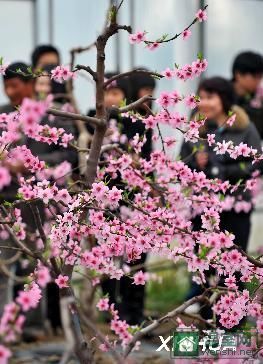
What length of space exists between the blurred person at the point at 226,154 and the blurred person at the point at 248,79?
66cm

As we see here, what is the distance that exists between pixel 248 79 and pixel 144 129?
873 millimetres

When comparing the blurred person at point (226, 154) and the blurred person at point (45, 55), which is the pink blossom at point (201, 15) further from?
the blurred person at point (45, 55)

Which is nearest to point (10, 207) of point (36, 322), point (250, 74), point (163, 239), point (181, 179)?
point (163, 239)

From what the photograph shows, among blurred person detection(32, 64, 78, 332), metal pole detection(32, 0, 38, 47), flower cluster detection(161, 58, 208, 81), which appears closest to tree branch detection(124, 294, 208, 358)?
flower cluster detection(161, 58, 208, 81)

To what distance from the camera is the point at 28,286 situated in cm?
260

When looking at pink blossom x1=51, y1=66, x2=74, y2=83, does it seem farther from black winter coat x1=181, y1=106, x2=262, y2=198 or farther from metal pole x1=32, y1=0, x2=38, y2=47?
metal pole x1=32, y1=0, x2=38, y2=47

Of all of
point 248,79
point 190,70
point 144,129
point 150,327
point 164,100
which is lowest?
point 150,327

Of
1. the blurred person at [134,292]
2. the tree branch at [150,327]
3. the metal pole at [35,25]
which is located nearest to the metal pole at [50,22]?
the metal pole at [35,25]

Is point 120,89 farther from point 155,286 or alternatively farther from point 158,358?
point 155,286

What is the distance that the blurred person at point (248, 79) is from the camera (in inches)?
212

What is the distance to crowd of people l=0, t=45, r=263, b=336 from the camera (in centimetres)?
451

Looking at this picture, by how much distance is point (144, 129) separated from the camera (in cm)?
503

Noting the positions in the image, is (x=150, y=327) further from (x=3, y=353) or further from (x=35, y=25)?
(x=35, y=25)

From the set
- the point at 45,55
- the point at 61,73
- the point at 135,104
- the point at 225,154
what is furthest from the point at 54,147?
the point at 135,104
